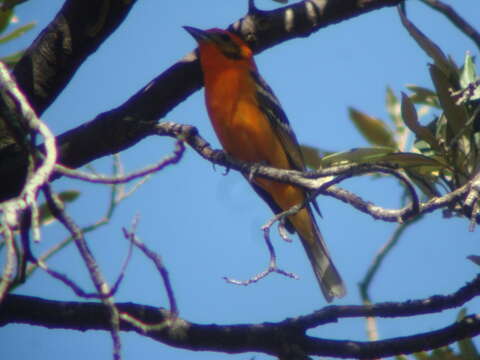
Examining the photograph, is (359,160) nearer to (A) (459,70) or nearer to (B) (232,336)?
(A) (459,70)

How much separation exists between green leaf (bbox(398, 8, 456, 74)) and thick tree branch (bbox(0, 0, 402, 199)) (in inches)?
17.0

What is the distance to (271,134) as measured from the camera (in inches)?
232

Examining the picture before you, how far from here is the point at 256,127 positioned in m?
5.78

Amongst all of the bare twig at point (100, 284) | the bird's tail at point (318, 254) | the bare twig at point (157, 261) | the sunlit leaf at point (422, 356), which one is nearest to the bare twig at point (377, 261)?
the sunlit leaf at point (422, 356)

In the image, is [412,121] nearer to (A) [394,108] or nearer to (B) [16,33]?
(A) [394,108]

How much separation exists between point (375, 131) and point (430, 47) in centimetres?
110

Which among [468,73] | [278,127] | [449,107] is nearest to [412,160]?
[449,107]

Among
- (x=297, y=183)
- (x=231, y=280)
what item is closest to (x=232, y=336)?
(x=231, y=280)

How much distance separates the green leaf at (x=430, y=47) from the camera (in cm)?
390

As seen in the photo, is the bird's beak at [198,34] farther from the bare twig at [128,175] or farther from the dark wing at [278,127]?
the bare twig at [128,175]

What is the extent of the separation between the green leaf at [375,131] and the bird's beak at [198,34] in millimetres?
1910

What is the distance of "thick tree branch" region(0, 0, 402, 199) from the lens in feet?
13.9

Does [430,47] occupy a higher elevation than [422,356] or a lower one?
Answer: higher

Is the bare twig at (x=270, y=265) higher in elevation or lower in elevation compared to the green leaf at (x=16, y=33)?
lower
